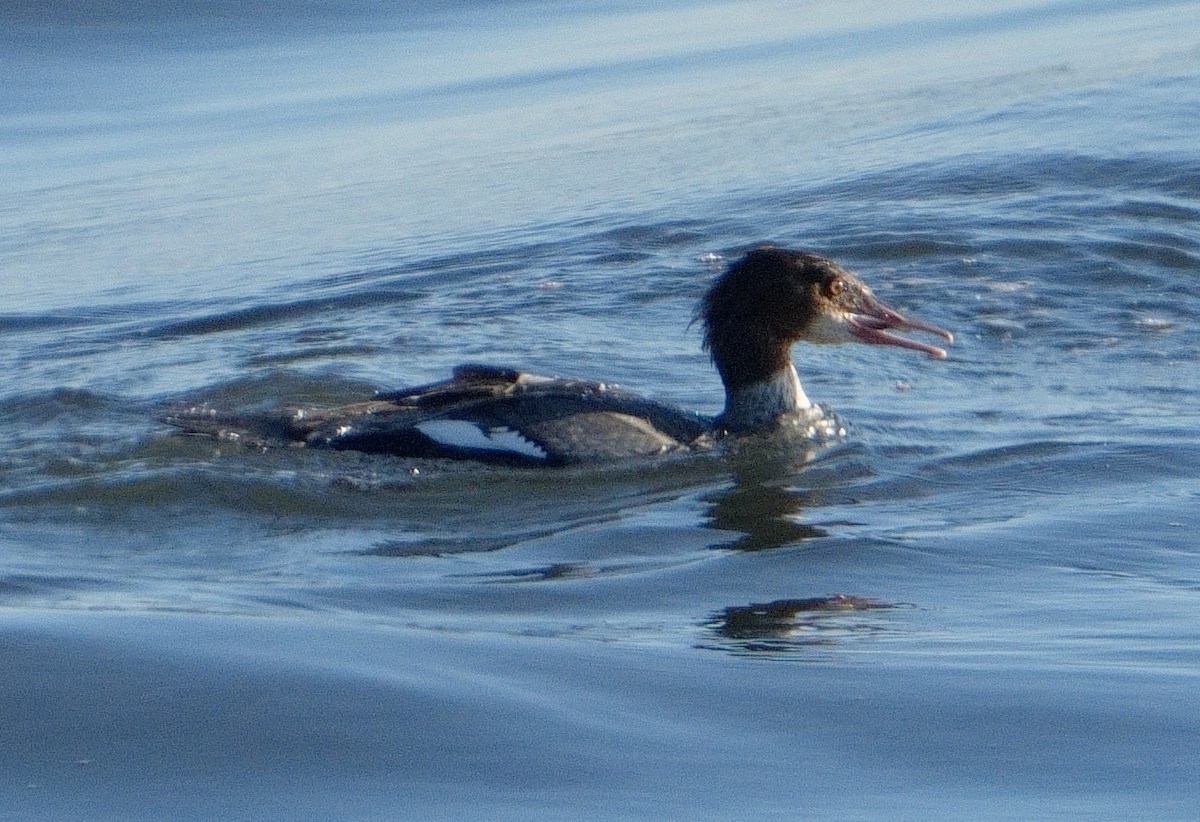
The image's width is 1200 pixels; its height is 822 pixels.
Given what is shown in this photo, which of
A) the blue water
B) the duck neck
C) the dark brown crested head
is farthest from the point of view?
the dark brown crested head

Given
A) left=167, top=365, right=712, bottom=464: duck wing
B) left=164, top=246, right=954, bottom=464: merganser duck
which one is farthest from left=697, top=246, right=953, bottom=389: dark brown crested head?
left=167, top=365, right=712, bottom=464: duck wing

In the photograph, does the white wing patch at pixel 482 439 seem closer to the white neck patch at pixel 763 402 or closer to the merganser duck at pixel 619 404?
the merganser duck at pixel 619 404

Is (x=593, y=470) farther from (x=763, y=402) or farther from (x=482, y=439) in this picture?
(x=763, y=402)

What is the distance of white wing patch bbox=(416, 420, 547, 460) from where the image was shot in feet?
25.0

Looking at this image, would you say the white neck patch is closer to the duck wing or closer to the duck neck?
the duck neck

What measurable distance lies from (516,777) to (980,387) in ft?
18.7

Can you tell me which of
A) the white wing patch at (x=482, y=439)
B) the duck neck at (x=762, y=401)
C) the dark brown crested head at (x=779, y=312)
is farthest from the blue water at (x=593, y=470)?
the dark brown crested head at (x=779, y=312)

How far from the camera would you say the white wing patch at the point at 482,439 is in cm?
762

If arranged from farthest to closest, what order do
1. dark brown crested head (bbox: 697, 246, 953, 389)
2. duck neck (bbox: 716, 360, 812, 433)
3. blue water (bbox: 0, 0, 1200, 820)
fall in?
dark brown crested head (bbox: 697, 246, 953, 389), duck neck (bbox: 716, 360, 812, 433), blue water (bbox: 0, 0, 1200, 820)

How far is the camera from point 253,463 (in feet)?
24.9

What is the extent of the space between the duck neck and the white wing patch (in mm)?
1020

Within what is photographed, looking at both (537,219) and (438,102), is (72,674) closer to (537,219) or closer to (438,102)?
(537,219)

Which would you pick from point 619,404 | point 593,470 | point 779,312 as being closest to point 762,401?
point 779,312

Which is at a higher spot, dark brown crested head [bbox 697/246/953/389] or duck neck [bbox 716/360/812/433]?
dark brown crested head [bbox 697/246/953/389]
